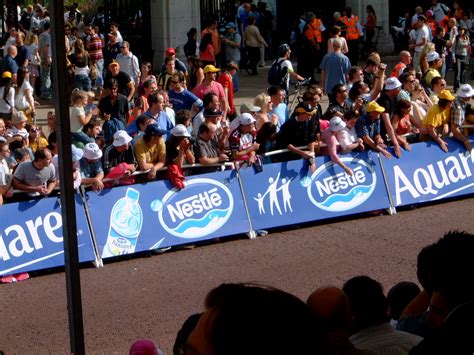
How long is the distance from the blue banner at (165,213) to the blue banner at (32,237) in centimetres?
35

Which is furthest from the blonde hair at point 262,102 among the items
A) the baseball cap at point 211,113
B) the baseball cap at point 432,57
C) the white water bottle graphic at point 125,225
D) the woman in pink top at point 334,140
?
the baseball cap at point 432,57

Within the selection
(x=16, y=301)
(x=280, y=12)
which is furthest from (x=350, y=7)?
(x=16, y=301)

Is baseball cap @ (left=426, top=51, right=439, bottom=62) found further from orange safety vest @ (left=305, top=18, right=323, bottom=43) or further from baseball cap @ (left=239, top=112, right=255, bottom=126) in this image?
baseball cap @ (left=239, top=112, right=255, bottom=126)

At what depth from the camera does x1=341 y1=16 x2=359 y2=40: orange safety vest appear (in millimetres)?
24453

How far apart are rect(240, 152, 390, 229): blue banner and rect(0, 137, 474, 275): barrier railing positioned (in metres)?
0.01

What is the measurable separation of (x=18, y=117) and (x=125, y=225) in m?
4.22

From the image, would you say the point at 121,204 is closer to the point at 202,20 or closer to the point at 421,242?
the point at 421,242

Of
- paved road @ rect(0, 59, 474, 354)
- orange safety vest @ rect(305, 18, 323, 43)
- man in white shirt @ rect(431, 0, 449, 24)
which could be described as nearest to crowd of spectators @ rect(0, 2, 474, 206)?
paved road @ rect(0, 59, 474, 354)

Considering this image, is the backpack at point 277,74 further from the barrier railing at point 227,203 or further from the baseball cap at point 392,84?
the barrier railing at point 227,203

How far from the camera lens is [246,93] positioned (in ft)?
71.7

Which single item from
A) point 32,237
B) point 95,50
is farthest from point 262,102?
point 95,50

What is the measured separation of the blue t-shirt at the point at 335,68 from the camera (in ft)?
59.2

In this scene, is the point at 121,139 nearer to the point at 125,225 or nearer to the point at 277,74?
the point at 125,225

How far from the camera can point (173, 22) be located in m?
24.9
